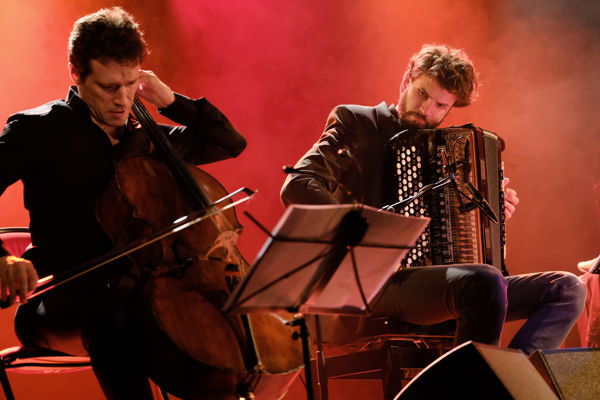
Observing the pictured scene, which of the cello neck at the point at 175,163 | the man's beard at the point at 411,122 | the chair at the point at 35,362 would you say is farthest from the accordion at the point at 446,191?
the chair at the point at 35,362

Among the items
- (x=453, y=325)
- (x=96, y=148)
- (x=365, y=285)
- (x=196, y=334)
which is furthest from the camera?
(x=453, y=325)

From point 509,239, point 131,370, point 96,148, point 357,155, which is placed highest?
point 96,148

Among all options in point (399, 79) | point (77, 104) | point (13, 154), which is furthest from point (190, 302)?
point (399, 79)

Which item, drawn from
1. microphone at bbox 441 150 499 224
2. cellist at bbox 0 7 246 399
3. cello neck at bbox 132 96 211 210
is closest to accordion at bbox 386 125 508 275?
microphone at bbox 441 150 499 224

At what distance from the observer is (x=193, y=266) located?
1.74 m

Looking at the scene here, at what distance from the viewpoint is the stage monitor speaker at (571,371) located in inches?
74.2

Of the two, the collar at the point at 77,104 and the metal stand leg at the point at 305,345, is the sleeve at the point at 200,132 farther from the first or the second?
the metal stand leg at the point at 305,345

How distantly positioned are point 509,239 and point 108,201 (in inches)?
116

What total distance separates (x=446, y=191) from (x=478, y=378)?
103 centimetres

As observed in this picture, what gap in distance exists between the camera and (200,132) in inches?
90.4

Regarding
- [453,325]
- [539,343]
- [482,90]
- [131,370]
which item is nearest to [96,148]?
[131,370]

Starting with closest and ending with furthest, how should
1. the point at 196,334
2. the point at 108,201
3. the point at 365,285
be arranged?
the point at 196,334, the point at 365,285, the point at 108,201

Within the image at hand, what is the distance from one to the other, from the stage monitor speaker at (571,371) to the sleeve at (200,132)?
1285 millimetres

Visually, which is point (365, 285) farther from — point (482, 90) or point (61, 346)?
point (482, 90)
